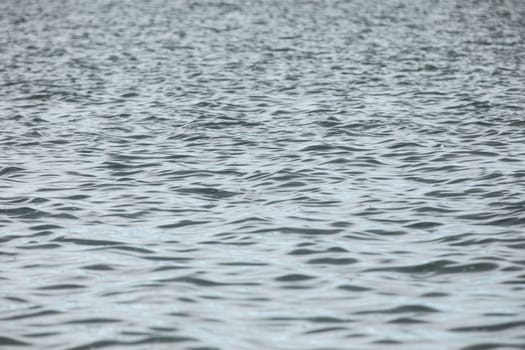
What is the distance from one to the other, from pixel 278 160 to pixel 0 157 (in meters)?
7.91

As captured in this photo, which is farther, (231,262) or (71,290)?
(231,262)

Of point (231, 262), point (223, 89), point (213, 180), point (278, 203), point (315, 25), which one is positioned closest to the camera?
point (231, 262)

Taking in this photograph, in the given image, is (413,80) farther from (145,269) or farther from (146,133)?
(145,269)

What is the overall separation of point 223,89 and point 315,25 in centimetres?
2640

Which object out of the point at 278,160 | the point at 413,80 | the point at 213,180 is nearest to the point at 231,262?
the point at 213,180

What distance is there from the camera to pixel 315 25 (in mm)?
60562

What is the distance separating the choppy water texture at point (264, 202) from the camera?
12.8 m

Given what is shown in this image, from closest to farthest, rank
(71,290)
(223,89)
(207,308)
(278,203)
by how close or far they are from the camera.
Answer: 1. (207,308)
2. (71,290)
3. (278,203)
4. (223,89)

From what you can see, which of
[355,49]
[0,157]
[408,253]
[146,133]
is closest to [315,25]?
[355,49]

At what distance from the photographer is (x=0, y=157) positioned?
23.8 metres

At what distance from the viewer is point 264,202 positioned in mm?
19312

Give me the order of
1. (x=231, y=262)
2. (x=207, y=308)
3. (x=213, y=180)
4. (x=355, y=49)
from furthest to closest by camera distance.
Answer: (x=355, y=49), (x=213, y=180), (x=231, y=262), (x=207, y=308)

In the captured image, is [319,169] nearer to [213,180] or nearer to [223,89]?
[213,180]

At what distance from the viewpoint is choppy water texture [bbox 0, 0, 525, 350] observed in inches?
505
